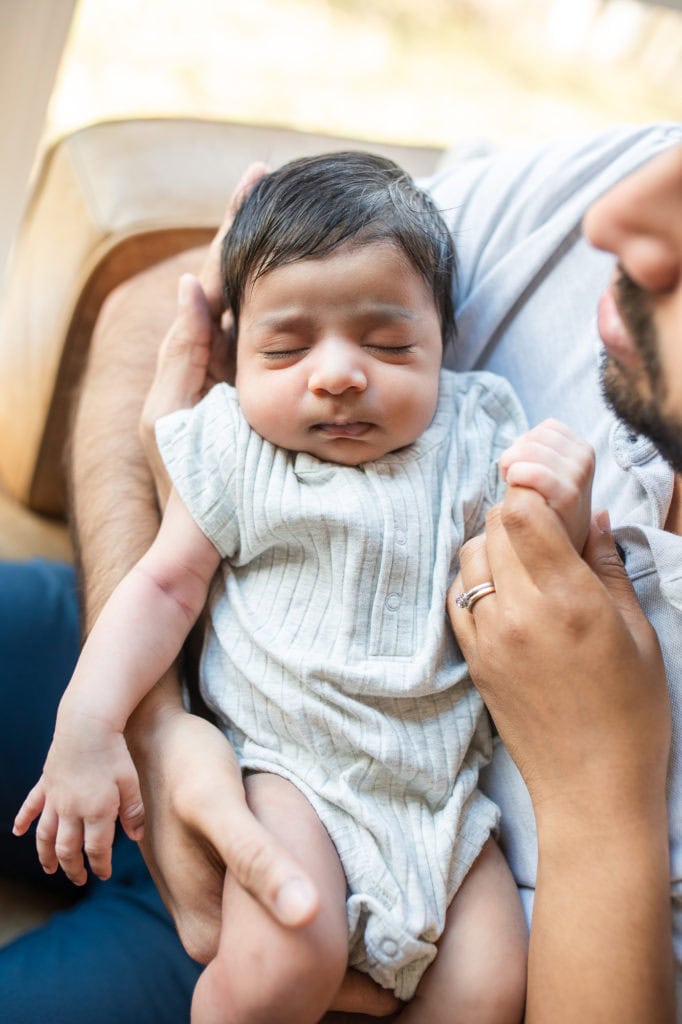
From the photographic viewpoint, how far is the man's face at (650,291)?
931 mm

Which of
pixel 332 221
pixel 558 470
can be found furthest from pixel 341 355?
pixel 558 470

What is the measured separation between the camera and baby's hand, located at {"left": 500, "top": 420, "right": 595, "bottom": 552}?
3.27ft

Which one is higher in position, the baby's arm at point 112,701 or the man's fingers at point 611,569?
the man's fingers at point 611,569

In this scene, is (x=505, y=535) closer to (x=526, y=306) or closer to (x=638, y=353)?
(x=638, y=353)

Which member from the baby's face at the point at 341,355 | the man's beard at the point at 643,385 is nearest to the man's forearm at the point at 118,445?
the baby's face at the point at 341,355

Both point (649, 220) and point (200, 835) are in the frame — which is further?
point (200, 835)

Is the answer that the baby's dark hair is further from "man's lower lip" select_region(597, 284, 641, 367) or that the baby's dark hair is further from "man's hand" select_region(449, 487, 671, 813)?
"man's hand" select_region(449, 487, 671, 813)

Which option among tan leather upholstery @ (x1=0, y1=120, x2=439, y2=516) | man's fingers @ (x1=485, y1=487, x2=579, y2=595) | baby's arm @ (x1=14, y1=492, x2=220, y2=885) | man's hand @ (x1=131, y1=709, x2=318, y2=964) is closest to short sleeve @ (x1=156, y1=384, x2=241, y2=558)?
baby's arm @ (x1=14, y1=492, x2=220, y2=885)

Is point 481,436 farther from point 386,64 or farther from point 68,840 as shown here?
point 386,64

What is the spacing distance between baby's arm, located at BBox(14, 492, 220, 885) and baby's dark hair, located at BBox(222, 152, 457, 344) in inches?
13.2

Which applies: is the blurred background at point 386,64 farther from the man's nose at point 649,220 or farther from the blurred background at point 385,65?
the man's nose at point 649,220

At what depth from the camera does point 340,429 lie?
115 cm

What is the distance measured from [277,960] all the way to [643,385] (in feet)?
2.17

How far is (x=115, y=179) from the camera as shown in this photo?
1805 mm
